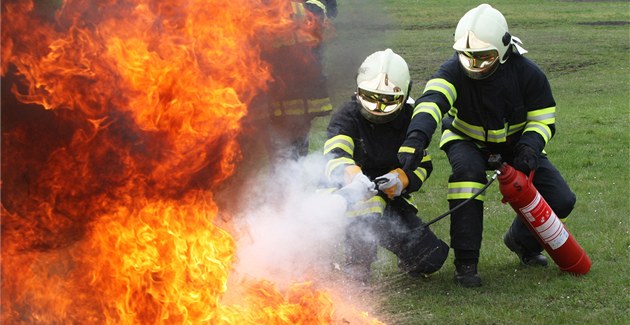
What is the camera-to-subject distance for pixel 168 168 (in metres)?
5.55

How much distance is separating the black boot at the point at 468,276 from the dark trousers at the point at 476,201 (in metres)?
0.07

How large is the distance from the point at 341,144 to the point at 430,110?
706 mm

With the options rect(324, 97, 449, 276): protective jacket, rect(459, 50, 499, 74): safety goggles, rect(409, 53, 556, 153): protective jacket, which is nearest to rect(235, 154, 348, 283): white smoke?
rect(324, 97, 449, 276): protective jacket

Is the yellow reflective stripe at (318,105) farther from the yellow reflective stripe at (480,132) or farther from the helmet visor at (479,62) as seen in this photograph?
the helmet visor at (479,62)

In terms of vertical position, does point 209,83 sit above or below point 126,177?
above

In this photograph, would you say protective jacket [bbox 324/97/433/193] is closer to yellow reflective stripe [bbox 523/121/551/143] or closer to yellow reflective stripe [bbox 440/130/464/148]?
yellow reflective stripe [bbox 440/130/464/148]

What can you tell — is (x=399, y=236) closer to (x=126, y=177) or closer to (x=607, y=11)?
(x=126, y=177)

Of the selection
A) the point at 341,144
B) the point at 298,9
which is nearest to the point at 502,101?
the point at 341,144

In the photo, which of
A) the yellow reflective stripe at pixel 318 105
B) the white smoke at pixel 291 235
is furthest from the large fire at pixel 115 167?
the yellow reflective stripe at pixel 318 105

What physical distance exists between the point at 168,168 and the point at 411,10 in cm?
2692

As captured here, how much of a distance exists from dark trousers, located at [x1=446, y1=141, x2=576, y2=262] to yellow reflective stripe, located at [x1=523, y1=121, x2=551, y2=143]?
297mm

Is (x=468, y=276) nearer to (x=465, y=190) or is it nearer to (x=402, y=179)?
(x=465, y=190)

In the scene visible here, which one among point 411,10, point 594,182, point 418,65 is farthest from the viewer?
point 411,10

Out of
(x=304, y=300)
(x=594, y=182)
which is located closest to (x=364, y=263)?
(x=304, y=300)
